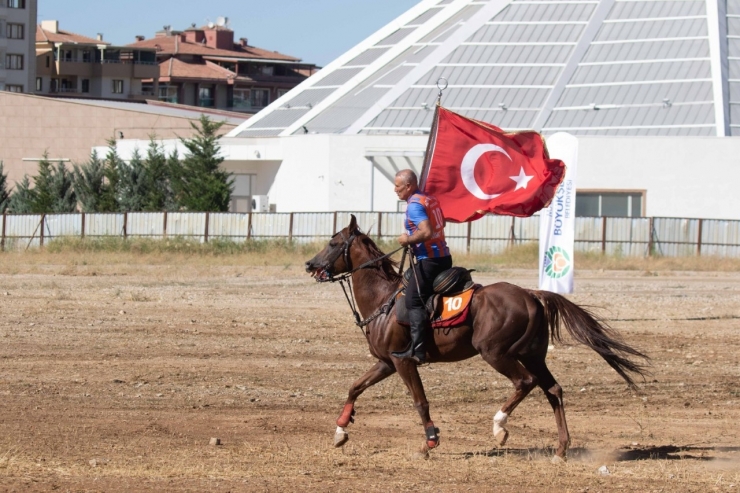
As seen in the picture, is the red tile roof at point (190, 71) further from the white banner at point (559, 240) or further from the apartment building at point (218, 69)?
the white banner at point (559, 240)

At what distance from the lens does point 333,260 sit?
11023mm

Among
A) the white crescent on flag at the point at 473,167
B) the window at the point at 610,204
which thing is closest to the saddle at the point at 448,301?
the white crescent on flag at the point at 473,167

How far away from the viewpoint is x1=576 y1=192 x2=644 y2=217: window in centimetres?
4791

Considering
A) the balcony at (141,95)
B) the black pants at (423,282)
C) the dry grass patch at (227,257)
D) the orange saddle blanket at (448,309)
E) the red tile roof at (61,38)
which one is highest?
the red tile roof at (61,38)

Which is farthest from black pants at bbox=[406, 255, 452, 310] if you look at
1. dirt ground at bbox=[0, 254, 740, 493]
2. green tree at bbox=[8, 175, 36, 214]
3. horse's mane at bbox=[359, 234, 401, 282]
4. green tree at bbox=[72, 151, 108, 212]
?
green tree at bbox=[8, 175, 36, 214]

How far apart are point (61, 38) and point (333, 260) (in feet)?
418

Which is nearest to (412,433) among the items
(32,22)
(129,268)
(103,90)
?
(129,268)

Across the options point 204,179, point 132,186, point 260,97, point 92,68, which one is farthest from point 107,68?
point 204,179

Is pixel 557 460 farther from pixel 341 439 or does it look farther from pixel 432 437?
pixel 341 439

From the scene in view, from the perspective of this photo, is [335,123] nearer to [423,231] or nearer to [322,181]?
[322,181]

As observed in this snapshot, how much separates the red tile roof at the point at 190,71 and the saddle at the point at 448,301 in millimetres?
123722

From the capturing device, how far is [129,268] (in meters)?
35.8

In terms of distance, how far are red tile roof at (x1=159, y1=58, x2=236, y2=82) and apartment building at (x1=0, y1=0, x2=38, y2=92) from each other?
20.5m

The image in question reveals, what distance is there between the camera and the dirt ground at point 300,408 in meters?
9.39
